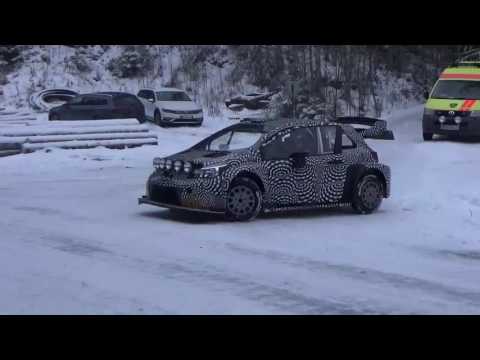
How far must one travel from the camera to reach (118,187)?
56.3 ft

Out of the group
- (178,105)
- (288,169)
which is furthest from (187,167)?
(178,105)

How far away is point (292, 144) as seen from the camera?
1330cm

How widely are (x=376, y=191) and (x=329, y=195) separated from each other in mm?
917

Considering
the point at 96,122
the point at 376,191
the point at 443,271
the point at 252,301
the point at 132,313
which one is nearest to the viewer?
the point at 132,313

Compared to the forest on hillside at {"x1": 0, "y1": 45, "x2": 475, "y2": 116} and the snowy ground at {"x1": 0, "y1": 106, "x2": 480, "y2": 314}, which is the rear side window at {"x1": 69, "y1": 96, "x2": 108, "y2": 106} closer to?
the forest on hillside at {"x1": 0, "y1": 45, "x2": 475, "y2": 116}

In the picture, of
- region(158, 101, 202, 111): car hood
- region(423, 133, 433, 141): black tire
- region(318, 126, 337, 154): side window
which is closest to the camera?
region(318, 126, 337, 154): side window

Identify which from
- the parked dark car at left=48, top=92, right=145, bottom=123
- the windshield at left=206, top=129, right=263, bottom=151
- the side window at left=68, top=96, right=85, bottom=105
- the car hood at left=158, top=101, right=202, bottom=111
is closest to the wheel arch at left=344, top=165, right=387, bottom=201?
the windshield at left=206, top=129, right=263, bottom=151

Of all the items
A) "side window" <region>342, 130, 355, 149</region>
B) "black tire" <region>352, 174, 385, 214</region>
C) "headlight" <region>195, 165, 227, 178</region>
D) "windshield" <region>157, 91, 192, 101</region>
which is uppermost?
"windshield" <region>157, 91, 192, 101</region>

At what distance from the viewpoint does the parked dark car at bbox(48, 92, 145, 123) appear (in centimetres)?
3316

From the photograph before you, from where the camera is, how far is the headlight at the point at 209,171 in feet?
41.0

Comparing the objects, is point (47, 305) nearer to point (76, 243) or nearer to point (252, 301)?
point (252, 301)
